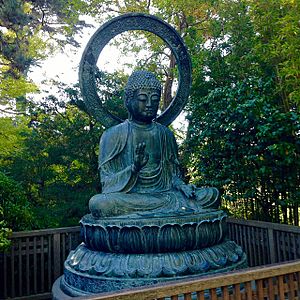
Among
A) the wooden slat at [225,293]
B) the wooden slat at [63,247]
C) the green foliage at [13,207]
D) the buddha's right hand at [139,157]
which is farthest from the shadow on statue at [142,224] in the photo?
the green foliage at [13,207]

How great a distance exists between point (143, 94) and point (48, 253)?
8.83ft

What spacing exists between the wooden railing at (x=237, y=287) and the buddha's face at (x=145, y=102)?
255 centimetres

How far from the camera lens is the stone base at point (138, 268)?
3355 millimetres

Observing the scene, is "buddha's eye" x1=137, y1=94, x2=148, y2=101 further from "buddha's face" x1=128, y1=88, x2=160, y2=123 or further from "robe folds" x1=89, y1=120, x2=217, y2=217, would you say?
"robe folds" x1=89, y1=120, x2=217, y2=217

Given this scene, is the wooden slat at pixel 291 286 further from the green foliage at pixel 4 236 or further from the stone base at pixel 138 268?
the green foliage at pixel 4 236

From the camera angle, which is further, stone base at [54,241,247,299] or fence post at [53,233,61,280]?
fence post at [53,233,61,280]

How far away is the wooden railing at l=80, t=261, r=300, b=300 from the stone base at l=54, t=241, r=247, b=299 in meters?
0.88

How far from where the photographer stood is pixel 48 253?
525 centimetres

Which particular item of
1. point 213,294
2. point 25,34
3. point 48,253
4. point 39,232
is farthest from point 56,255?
point 25,34

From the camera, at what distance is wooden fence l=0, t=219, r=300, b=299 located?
491 centimetres

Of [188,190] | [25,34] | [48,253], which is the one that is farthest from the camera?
[25,34]

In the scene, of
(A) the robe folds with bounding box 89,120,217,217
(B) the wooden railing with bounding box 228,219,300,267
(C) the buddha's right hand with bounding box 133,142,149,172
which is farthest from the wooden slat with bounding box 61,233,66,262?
(B) the wooden railing with bounding box 228,219,300,267

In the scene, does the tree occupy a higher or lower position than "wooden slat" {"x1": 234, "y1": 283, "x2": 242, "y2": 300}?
higher

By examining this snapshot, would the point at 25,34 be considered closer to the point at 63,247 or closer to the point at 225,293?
the point at 63,247
